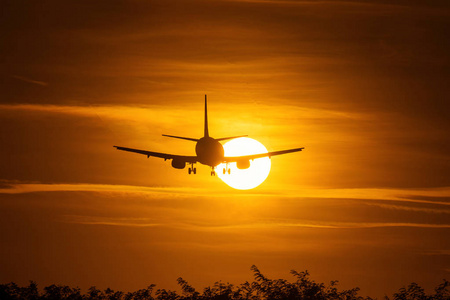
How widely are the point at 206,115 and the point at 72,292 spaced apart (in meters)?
45.3

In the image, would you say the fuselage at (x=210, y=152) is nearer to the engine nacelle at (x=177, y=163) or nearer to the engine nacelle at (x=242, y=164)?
the engine nacelle at (x=177, y=163)

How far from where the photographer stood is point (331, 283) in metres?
136

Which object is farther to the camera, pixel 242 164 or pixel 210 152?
pixel 242 164

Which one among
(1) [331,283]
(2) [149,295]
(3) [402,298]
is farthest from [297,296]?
(2) [149,295]

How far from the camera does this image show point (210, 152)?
15050 cm

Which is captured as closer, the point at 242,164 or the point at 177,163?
the point at 177,163

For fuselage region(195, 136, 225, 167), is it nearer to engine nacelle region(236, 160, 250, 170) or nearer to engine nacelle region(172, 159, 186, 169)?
engine nacelle region(172, 159, 186, 169)

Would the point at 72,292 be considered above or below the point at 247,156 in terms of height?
below

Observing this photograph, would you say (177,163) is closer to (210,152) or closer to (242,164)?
(210,152)

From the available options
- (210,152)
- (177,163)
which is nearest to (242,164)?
(210,152)

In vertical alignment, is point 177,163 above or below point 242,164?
above

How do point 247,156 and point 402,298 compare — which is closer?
point 402,298

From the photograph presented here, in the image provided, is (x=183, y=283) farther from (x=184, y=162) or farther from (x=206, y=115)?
(x=206, y=115)

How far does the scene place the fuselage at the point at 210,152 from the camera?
494ft
